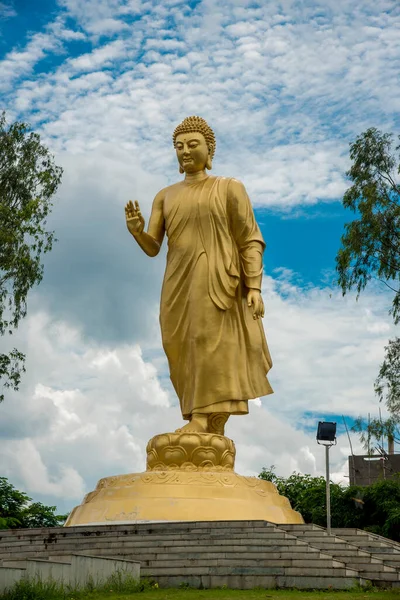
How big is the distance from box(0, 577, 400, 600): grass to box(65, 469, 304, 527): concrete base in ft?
9.47

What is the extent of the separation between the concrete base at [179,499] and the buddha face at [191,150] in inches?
195

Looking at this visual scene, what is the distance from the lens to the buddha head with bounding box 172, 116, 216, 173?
1455 centimetres

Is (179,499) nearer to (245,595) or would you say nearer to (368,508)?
(245,595)

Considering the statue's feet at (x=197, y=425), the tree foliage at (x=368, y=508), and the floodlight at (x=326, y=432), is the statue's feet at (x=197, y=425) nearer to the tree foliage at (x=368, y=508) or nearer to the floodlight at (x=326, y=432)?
the floodlight at (x=326, y=432)

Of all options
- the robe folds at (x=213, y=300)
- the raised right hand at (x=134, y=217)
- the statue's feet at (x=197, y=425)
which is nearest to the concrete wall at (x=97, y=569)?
the statue's feet at (x=197, y=425)

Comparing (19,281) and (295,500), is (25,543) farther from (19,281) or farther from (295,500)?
(295,500)

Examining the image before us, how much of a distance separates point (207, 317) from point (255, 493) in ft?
8.95

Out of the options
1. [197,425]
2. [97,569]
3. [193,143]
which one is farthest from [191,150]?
[97,569]

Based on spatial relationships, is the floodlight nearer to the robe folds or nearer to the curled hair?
the robe folds

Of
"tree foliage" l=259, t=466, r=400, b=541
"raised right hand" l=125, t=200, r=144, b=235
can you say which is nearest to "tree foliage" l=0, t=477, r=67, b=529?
"tree foliage" l=259, t=466, r=400, b=541

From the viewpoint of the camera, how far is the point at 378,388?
21062 mm

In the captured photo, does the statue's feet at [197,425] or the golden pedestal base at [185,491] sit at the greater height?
the statue's feet at [197,425]

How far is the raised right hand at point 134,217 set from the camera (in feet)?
47.2

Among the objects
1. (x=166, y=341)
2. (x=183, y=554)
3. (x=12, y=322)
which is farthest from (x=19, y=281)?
(x=183, y=554)
